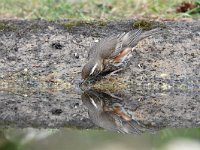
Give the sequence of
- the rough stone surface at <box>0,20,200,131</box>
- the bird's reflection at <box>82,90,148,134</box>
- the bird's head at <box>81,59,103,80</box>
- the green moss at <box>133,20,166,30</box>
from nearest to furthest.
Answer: the bird's reflection at <box>82,90,148,134</box>
the rough stone surface at <box>0,20,200,131</box>
the bird's head at <box>81,59,103,80</box>
the green moss at <box>133,20,166,30</box>

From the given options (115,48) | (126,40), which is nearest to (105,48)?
(115,48)

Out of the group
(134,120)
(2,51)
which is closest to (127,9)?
(2,51)

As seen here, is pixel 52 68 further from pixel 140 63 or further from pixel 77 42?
pixel 140 63

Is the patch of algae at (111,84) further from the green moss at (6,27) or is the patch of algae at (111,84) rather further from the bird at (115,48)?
the green moss at (6,27)

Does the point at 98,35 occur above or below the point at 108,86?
above

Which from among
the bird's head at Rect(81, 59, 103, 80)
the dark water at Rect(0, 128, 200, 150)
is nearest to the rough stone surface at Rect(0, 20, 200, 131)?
the bird's head at Rect(81, 59, 103, 80)

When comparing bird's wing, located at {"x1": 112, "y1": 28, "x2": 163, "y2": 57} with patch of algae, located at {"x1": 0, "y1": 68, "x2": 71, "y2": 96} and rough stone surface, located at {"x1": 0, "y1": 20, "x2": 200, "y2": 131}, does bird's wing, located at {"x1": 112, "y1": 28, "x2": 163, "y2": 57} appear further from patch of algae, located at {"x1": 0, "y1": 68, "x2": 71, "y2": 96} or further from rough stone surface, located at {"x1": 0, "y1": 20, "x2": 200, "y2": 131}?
patch of algae, located at {"x1": 0, "y1": 68, "x2": 71, "y2": 96}
